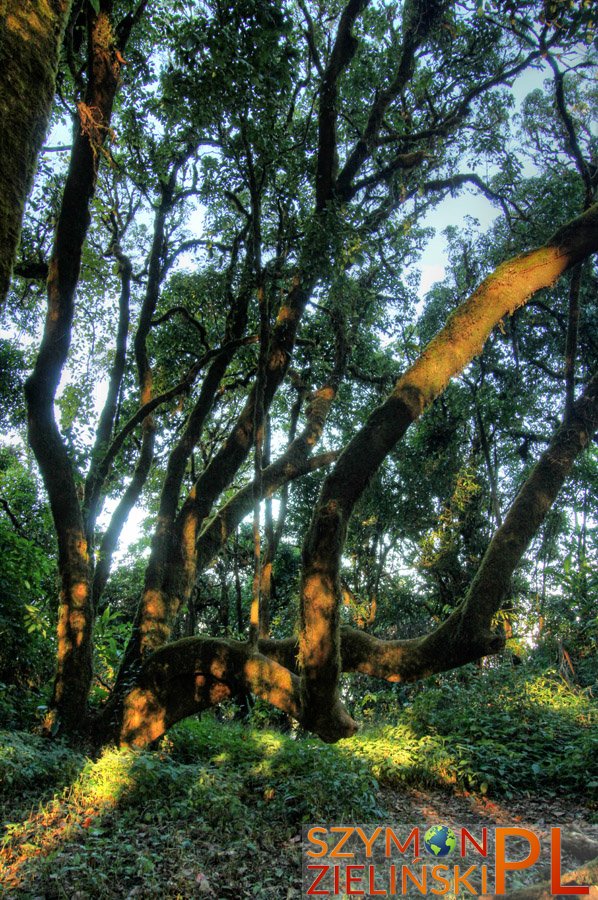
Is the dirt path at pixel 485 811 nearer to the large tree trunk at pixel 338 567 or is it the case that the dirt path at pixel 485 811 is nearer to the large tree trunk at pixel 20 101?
the large tree trunk at pixel 338 567

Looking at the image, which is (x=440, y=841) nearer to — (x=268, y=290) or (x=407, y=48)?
(x=268, y=290)

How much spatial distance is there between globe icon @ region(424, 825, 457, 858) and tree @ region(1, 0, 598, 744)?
1179 mm

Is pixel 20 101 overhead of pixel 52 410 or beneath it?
beneath

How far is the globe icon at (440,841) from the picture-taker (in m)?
4.35

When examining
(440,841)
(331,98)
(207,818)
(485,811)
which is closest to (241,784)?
(207,818)

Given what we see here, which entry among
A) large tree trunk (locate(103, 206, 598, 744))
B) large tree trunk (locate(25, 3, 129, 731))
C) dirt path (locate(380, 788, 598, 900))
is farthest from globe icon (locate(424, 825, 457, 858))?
large tree trunk (locate(25, 3, 129, 731))

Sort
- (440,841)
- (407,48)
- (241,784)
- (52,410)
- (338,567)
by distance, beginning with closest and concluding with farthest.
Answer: (338,567)
(440,841)
(241,784)
(52,410)
(407,48)

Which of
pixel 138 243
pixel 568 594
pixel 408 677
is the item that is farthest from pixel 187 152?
pixel 568 594

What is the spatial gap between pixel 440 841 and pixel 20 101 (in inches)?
216

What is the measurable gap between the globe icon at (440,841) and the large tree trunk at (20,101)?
5.03 m

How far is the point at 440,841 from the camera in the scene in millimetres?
4477

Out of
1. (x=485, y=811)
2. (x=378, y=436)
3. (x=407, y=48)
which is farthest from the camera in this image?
(x=407, y=48)

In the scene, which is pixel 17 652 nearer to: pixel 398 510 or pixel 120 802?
pixel 120 802

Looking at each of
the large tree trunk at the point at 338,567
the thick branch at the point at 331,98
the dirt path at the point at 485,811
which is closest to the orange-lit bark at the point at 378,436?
the large tree trunk at the point at 338,567
